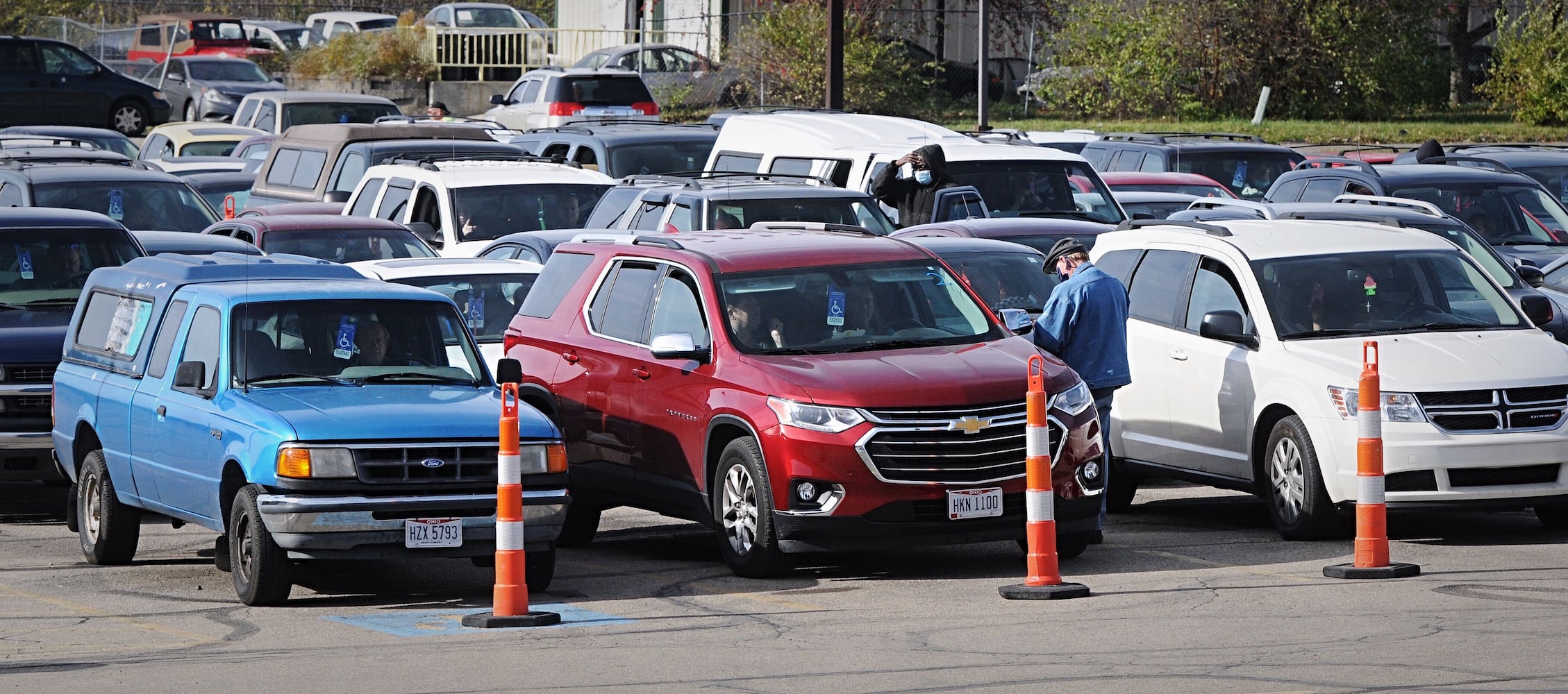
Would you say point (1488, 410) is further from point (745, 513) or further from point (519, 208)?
point (519, 208)

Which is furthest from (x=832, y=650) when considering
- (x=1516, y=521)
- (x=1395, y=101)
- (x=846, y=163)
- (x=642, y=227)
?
(x=1395, y=101)

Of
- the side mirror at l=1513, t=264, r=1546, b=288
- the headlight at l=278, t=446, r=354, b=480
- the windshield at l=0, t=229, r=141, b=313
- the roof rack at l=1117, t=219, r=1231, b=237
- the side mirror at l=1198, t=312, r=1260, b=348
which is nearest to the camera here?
the headlight at l=278, t=446, r=354, b=480

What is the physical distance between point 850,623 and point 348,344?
3310 millimetres

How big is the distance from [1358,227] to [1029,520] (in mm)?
4331

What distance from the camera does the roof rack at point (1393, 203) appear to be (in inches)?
754

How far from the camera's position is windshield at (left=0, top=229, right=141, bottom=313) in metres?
15.1

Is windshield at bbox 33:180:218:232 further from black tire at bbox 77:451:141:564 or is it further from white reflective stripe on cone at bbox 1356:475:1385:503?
white reflective stripe on cone at bbox 1356:475:1385:503

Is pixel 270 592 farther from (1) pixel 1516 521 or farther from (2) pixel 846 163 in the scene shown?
(2) pixel 846 163

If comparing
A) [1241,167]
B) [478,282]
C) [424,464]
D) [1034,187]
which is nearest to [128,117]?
[1241,167]

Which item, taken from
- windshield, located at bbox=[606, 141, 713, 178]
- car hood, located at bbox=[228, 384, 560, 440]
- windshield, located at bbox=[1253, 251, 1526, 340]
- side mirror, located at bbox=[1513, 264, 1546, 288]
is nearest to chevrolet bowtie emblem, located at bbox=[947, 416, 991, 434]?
car hood, located at bbox=[228, 384, 560, 440]

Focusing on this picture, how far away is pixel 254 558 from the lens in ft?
34.0

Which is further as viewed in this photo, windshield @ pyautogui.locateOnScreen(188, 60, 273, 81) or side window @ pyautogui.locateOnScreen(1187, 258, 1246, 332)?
windshield @ pyautogui.locateOnScreen(188, 60, 273, 81)

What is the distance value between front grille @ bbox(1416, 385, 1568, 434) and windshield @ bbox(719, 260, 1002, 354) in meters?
2.41

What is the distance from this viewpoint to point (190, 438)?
11.0 meters
